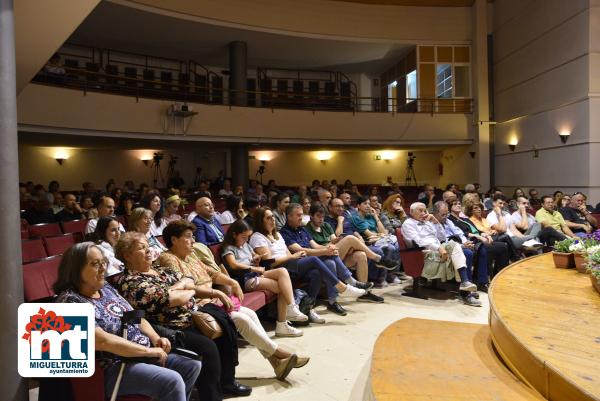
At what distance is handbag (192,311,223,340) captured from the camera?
2.56 m

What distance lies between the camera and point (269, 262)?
4.02 m

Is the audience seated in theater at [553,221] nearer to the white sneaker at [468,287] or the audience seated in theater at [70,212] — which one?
the white sneaker at [468,287]

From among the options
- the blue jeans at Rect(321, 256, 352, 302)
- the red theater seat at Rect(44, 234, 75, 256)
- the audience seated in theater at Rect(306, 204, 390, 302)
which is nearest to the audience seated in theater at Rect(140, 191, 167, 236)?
the red theater seat at Rect(44, 234, 75, 256)

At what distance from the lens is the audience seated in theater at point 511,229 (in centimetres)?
586

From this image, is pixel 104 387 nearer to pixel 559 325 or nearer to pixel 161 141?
pixel 559 325

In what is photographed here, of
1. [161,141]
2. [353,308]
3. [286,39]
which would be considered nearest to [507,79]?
[286,39]

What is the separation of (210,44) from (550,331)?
1168 centimetres

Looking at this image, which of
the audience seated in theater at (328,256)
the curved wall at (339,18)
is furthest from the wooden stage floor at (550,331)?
the curved wall at (339,18)

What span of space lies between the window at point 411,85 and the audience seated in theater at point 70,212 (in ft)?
31.8

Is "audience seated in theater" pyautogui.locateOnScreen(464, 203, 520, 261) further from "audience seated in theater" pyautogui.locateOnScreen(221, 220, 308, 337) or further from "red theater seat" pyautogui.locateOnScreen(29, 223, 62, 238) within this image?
"red theater seat" pyautogui.locateOnScreen(29, 223, 62, 238)

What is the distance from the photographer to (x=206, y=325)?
2564 millimetres

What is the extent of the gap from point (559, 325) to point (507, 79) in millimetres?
11319

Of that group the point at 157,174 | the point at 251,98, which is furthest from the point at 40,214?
the point at 251,98

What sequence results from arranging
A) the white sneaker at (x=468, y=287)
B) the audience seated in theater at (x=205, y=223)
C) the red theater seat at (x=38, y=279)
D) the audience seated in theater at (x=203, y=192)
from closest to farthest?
the red theater seat at (x=38, y=279)
the audience seated in theater at (x=205, y=223)
the white sneaker at (x=468, y=287)
the audience seated in theater at (x=203, y=192)
